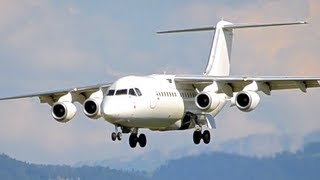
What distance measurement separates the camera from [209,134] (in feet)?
186

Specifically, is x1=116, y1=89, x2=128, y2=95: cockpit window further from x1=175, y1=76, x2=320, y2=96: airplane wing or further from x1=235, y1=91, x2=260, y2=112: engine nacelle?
x1=235, y1=91, x2=260, y2=112: engine nacelle

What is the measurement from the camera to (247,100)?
53.2 meters

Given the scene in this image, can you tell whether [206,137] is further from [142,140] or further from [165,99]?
[165,99]

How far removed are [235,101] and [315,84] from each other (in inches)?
127

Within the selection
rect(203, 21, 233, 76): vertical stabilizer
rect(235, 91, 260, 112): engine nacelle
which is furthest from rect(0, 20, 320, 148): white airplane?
rect(203, 21, 233, 76): vertical stabilizer

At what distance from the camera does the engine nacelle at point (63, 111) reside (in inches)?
2184

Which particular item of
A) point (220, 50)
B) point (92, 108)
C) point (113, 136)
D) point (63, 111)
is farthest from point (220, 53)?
point (113, 136)

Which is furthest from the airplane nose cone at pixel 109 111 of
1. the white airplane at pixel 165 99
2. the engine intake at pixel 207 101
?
the engine intake at pixel 207 101

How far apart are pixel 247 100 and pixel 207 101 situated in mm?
1530

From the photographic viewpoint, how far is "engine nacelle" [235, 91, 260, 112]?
5309cm

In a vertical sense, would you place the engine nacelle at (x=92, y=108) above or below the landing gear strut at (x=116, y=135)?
above

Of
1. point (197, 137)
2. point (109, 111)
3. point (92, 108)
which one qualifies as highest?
point (92, 108)

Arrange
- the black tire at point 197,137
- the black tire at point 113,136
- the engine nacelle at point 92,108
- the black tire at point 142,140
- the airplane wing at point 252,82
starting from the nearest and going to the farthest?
the black tire at point 113,136, the airplane wing at point 252,82, the engine nacelle at point 92,108, the black tire at point 142,140, the black tire at point 197,137

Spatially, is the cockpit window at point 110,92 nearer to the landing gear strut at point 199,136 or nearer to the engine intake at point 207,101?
the engine intake at point 207,101
